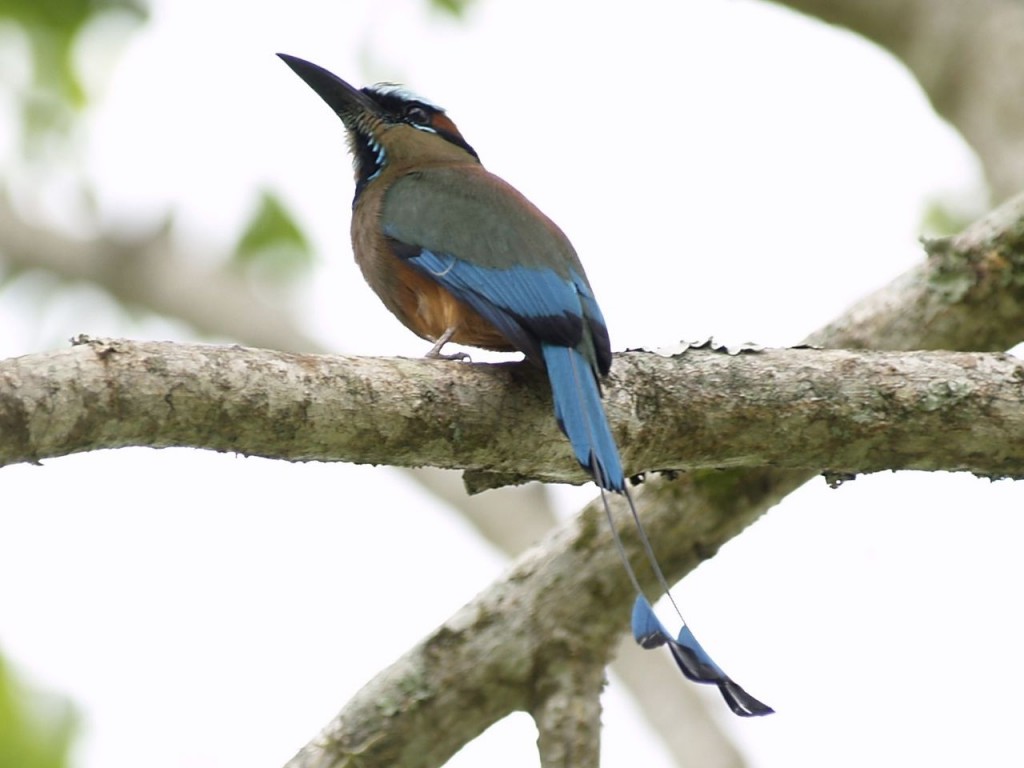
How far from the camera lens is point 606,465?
317 cm

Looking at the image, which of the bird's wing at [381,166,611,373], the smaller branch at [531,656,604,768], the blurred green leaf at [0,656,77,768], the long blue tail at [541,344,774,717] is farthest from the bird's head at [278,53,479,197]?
the blurred green leaf at [0,656,77,768]

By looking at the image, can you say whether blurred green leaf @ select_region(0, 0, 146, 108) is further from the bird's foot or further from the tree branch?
the tree branch

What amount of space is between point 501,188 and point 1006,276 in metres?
1.48

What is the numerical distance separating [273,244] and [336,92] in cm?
298

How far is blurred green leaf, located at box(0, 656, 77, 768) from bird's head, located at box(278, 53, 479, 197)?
1890 millimetres

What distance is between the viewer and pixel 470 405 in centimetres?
Answer: 318

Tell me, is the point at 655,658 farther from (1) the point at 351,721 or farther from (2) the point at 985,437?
(2) the point at 985,437

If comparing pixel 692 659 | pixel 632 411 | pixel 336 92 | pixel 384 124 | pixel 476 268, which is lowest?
pixel 692 659

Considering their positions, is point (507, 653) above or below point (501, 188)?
below

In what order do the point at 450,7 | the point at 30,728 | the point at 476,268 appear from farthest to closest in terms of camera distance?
Result: 1. the point at 450,7
2. the point at 30,728
3. the point at 476,268

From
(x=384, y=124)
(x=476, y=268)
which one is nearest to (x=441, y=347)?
(x=476, y=268)

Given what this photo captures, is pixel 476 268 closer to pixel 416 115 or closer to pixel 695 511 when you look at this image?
pixel 695 511

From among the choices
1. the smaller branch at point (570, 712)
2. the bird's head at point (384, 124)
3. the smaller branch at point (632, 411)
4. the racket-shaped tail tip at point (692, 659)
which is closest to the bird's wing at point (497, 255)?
the smaller branch at point (632, 411)

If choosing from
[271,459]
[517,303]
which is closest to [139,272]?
[517,303]
